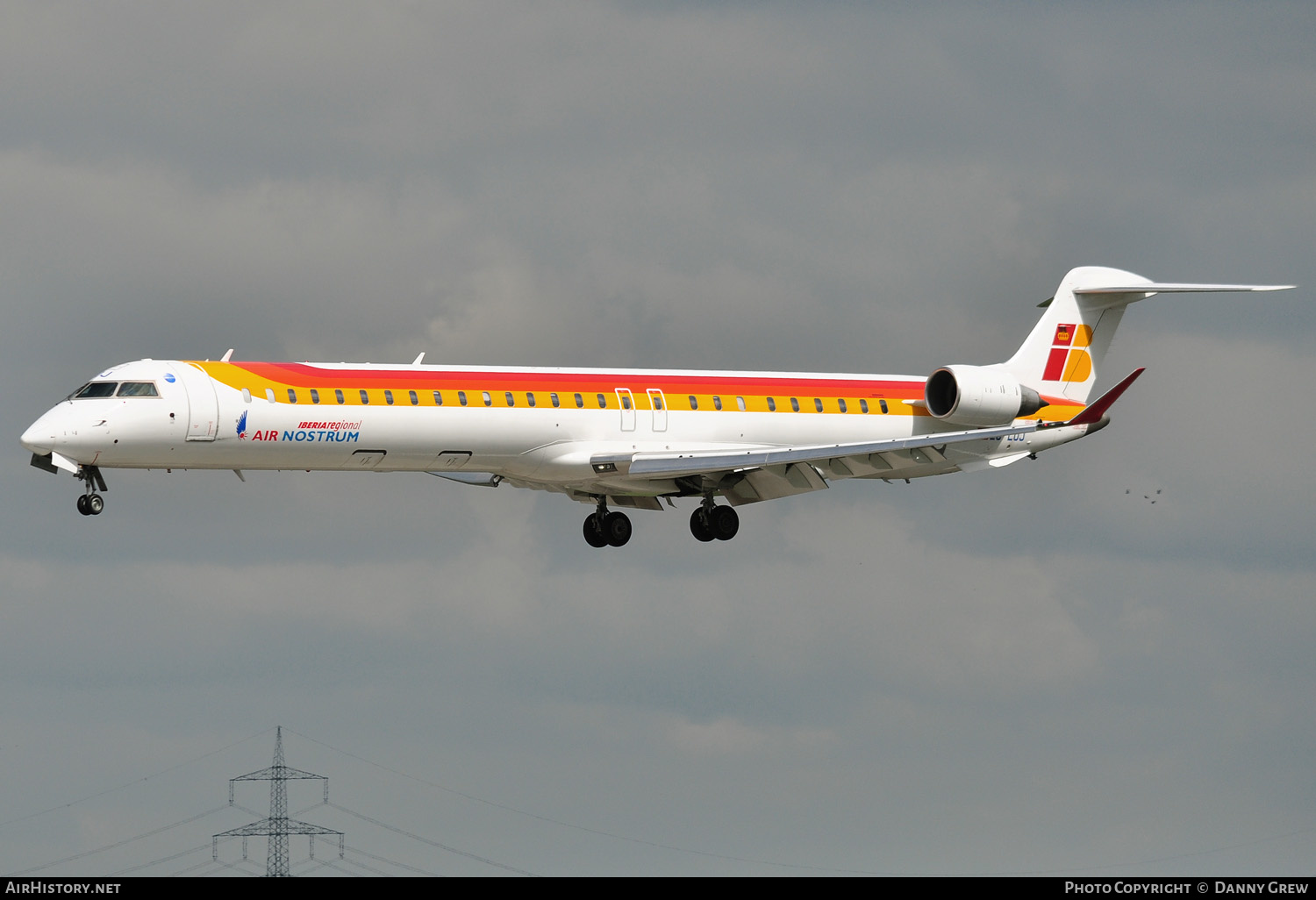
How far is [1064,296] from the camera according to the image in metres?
59.0

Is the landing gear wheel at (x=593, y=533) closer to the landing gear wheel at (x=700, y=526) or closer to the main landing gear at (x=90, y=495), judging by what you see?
the landing gear wheel at (x=700, y=526)

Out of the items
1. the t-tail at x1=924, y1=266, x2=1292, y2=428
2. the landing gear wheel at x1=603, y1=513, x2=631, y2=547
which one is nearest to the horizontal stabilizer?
the t-tail at x1=924, y1=266, x2=1292, y2=428

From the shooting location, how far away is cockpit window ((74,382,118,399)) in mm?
46062

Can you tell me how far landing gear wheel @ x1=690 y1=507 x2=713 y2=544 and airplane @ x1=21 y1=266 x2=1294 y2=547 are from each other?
45 millimetres

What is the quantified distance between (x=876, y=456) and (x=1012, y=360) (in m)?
8.58

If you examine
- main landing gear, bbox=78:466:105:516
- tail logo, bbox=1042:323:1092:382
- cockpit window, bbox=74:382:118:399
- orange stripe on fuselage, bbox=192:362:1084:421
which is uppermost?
tail logo, bbox=1042:323:1092:382

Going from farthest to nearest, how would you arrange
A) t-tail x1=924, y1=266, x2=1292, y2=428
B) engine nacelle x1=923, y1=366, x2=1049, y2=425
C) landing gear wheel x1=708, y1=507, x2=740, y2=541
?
t-tail x1=924, y1=266, x2=1292, y2=428 < engine nacelle x1=923, y1=366, x2=1049, y2=425 < landing gear wheel x1=708, y1=507, x2=740, y2=541

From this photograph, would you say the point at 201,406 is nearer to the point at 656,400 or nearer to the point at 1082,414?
the point at 656,400

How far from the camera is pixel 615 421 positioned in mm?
51344

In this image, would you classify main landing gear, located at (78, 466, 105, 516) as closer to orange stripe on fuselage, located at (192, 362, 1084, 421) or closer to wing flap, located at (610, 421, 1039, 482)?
orange stripe on fuselage, located at (192, 362, 1084, 421)

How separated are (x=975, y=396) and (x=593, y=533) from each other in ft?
36.5

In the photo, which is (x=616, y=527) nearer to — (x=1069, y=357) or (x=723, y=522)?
(x=723, y=522)
